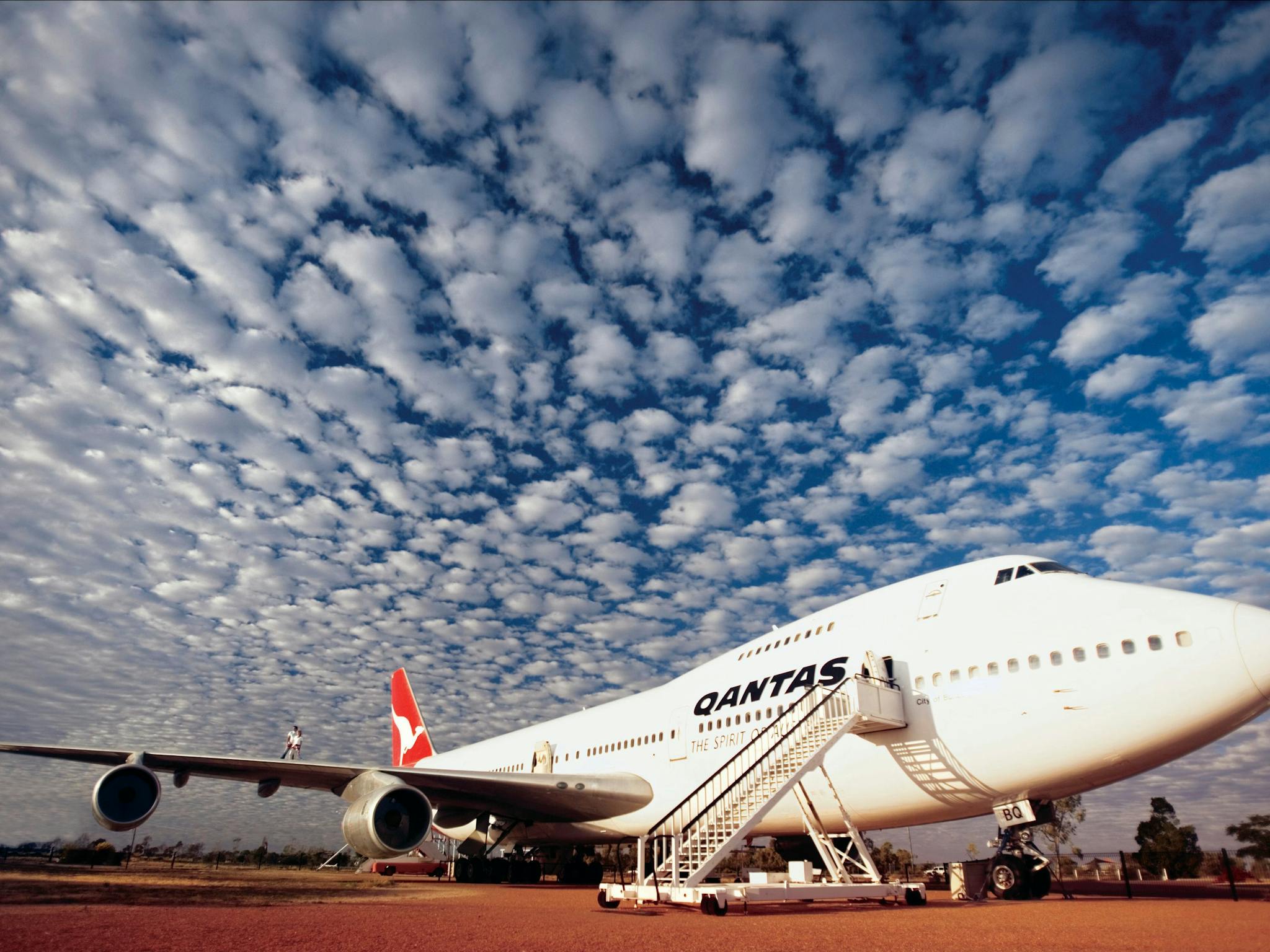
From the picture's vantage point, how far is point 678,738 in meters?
16.9

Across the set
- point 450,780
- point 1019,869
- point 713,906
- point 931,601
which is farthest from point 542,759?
point 1019,869

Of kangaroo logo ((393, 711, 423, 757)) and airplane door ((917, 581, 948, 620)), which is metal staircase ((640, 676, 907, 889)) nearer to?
airplane door ((917, 581, 948, 620))

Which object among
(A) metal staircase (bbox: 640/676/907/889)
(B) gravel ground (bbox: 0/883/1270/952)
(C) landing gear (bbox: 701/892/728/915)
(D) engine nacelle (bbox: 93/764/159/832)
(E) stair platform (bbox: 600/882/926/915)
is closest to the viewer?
(B) gravel ground (bbox: 0/883/1270/952)

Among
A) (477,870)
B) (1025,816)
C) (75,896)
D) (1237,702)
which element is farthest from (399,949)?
(477,870)

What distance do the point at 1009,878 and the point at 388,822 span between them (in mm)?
11354

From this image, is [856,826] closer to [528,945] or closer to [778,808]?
[778,808]

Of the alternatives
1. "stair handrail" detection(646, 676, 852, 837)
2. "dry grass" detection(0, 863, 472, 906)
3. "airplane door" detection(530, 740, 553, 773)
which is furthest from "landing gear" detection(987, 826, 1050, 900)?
"airplane door" detection(530, 740, 553, 773)

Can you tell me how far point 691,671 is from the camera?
1980cm

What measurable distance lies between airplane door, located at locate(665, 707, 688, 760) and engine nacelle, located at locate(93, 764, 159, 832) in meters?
11.1

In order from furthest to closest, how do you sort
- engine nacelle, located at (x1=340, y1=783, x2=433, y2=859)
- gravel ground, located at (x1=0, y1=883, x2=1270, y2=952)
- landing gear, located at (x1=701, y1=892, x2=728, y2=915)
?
engine nacelle, located at (x1=340, y1=783, x2=433, y2=859)
landing gear, located at (x1=701, y1=892, x2=728, y2=915)
gravel ground, located at (x1=0, y1=883, x2=1270, y2=952)

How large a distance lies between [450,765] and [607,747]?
14.7m

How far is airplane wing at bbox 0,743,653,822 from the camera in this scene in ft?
52.6

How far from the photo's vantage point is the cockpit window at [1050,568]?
1234 centimetres

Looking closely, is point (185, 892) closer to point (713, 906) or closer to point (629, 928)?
point (629, 928)
